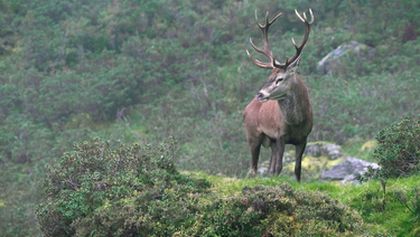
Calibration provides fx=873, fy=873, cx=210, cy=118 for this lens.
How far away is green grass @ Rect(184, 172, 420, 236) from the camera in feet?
36.2

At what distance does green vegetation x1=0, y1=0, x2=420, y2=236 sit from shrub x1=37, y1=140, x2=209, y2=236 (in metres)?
19.7

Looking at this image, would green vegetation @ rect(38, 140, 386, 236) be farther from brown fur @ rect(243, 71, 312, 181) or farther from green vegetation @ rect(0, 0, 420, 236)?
green vegetation @ rect(0, 0, 420, 236)

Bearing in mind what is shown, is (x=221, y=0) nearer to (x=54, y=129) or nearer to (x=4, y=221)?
(x=54, y=129)

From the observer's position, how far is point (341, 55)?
50500mm

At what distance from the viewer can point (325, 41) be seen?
53.0 metres

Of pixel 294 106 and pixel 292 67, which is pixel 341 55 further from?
pixel 294 106

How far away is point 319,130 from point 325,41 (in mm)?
13660

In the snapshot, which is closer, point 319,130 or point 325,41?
point 319,130

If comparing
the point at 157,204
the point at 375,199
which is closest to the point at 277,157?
the point at 375,199

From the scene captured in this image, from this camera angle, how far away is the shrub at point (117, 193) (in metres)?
10.9

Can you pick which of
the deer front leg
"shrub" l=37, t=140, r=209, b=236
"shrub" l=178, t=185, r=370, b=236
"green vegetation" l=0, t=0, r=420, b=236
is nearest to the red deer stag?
the deer front leg

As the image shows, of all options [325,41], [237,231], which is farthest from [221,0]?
[237,231]

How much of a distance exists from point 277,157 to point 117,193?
376cm

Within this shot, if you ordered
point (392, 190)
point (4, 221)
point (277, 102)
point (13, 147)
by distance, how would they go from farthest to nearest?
point (13, 147) → point (4, 221) → point (277, 102) → point (392, 190)
